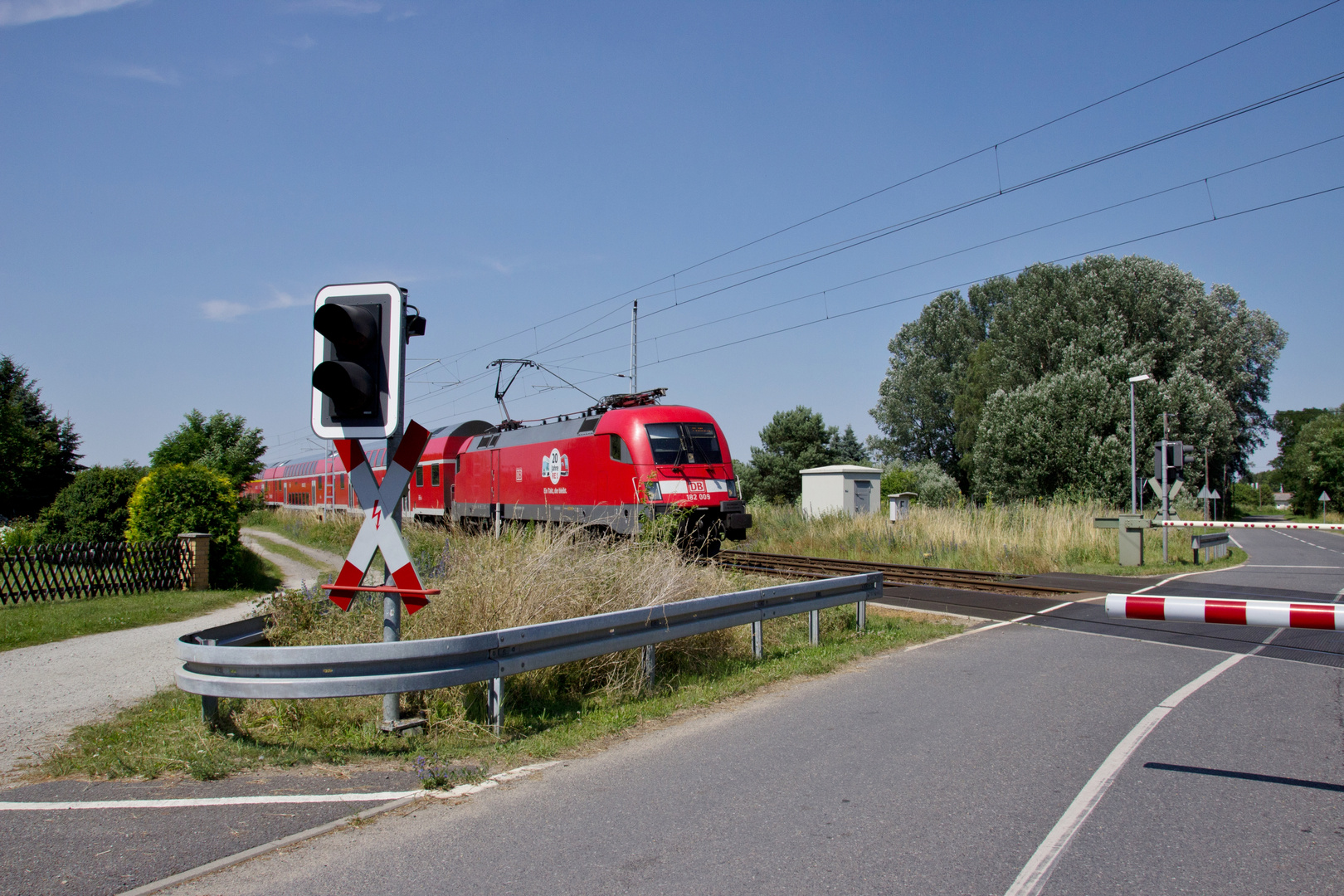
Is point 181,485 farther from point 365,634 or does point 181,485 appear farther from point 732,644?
point 732,644

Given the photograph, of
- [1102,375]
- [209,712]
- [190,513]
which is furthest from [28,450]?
[1102,375]

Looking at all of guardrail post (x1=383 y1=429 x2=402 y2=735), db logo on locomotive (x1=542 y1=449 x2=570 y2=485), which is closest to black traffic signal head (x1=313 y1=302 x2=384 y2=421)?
guardrail post (x1=383 y1=429 x2=402 y2=735)

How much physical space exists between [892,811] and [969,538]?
17422 millimetres

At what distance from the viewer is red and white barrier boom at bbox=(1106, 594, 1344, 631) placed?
4379 millimetres

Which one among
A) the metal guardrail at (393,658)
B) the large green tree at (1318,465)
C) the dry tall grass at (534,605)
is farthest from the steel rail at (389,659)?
the large green tree at (1318,465)

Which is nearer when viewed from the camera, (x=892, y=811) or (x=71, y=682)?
(x=892, y=811)

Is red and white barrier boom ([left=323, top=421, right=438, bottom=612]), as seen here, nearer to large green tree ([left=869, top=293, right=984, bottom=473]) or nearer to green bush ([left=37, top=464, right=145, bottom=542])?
green bush ([left=37, top=464, right=145, bottom=542])

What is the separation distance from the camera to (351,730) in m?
5.66

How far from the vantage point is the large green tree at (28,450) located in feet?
110

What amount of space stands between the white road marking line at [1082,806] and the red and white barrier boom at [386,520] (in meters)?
3.70

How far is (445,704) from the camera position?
19.3ft

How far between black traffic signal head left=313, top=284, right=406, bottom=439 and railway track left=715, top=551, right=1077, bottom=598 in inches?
344

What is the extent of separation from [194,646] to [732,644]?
4.74 metres

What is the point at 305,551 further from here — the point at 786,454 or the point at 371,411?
the point at 786,454
